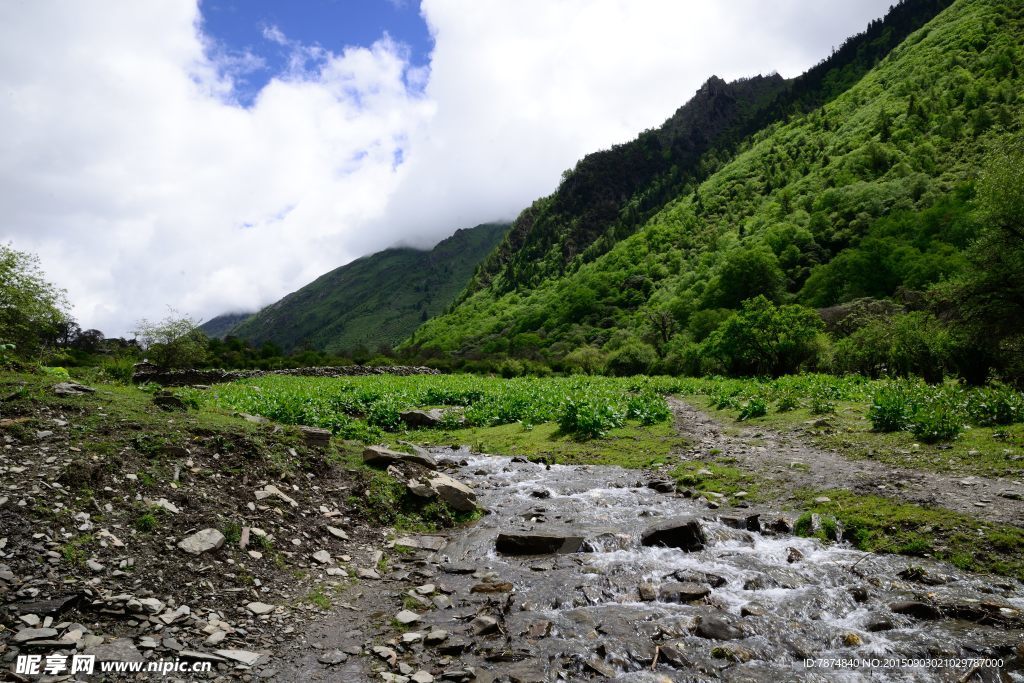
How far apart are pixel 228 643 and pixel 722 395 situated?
30013 mm

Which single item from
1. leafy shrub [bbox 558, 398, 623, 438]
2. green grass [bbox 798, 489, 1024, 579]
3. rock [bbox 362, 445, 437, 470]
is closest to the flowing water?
green grass [bbox 798, 489, 1024, 579]

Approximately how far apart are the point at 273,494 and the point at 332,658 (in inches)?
187

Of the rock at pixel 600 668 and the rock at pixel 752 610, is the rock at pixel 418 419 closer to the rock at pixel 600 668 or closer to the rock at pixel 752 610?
the rock at pixel 752 610

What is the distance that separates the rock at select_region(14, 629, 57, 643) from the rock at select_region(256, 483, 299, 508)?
14.7 ft

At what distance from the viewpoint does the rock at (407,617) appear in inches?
296

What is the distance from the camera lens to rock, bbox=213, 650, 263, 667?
6.05 m

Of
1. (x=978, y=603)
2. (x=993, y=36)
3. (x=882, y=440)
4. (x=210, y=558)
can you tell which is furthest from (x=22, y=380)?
(x=993, y=36)

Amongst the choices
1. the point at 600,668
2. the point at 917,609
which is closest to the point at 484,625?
the point at 600,668

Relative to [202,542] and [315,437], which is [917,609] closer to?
[202,542]

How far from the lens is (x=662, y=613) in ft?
25.2

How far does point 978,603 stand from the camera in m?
7.24

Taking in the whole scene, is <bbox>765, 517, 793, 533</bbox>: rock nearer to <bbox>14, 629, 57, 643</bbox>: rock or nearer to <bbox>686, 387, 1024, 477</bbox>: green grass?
<bbox>686, 387, 1024, 477</bbox>: green grass

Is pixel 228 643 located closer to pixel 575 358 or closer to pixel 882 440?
pixel 882 440

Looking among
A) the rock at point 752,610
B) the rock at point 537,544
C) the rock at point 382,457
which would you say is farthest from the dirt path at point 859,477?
the rock at point 382,457
